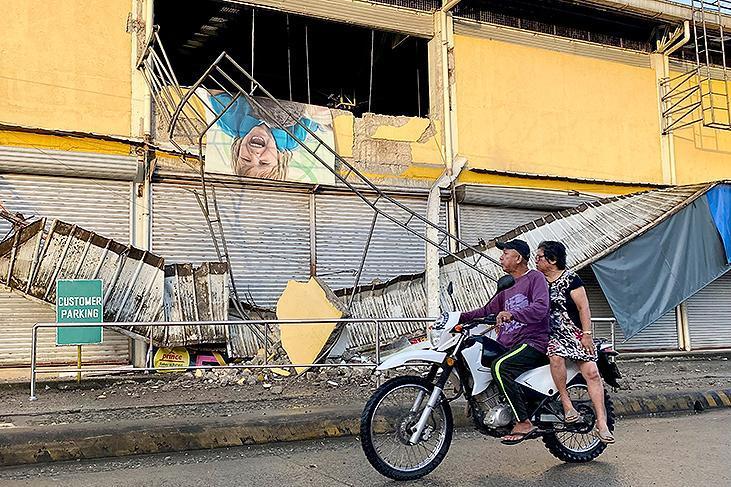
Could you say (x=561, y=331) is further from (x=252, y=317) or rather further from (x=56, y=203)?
(x=56, y=203)

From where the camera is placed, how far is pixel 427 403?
5.13 metres

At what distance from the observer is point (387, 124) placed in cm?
1282

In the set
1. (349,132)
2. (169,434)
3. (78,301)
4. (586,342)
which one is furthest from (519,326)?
(349,132)

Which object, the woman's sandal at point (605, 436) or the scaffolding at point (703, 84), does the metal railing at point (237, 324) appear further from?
the scaffolding at point (703, 84)

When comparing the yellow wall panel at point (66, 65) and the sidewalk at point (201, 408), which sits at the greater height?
the yellow wall panel at point (66, 65)

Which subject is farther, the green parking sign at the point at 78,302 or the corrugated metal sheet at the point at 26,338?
the corrugated metal sheet at the point at 26,338

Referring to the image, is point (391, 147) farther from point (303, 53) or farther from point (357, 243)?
point (303, 53)

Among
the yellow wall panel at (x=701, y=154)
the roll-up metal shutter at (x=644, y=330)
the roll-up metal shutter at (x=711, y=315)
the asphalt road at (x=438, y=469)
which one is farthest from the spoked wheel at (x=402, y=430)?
the yellow wall panel at (x=701, y=154)

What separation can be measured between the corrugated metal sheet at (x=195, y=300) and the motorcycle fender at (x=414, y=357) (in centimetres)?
495

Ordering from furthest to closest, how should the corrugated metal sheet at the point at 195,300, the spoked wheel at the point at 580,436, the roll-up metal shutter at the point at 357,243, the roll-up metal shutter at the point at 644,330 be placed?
the roll-up metal shutter at the point at 644,330 → the roll-up metal shutter at the point at 357,243 → the corrugated metal sheet at the point at 195,300 → the spoked wheel at the point at 580,436

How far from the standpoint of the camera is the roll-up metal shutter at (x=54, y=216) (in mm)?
9891

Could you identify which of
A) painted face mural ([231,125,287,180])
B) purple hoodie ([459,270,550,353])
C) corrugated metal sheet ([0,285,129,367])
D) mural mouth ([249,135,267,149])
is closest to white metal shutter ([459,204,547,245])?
painted face mural ([231,125,287,180])

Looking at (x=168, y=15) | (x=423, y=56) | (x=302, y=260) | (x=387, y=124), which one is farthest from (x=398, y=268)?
(x=168, y=15)

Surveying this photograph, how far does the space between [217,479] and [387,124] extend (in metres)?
8.69
